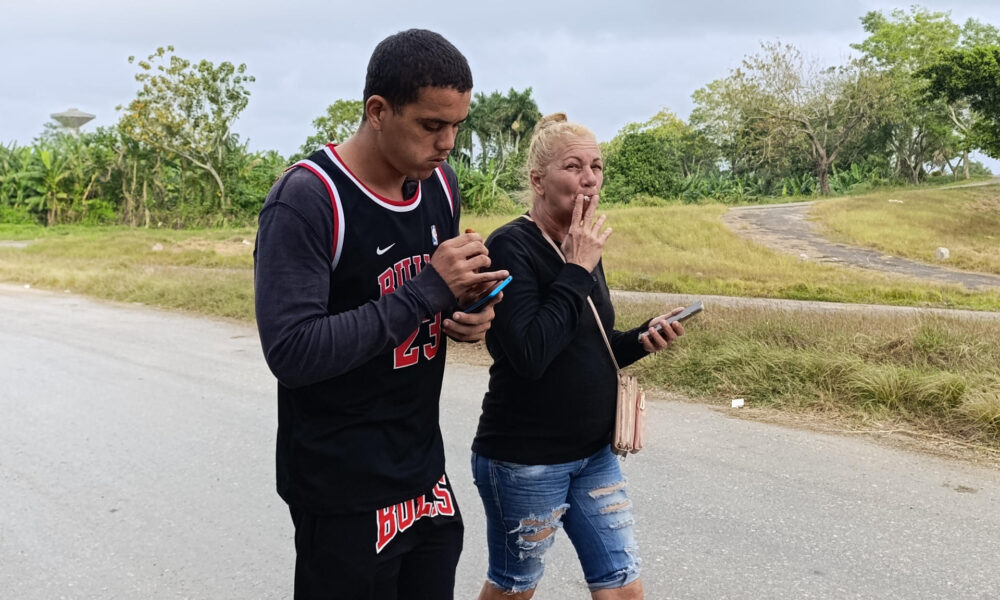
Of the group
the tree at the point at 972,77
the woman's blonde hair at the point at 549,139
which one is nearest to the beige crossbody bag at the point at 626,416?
the woman's blonde hair at the point at 549,139

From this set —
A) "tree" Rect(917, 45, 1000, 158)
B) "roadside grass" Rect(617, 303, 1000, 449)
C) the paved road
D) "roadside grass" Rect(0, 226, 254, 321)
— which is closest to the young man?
the paved road

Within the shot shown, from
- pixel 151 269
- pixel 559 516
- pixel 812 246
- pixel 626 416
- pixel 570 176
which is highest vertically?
pixel 570 176

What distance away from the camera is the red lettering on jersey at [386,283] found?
1.88m

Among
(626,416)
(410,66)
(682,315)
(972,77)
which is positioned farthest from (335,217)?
(972,77)

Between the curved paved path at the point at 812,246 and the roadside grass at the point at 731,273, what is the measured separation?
761 millimetres

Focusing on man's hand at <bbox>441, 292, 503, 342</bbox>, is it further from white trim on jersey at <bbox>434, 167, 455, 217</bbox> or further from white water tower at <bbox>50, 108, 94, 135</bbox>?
white water tower at <bbox>50, 108, 94, 135</bbox>

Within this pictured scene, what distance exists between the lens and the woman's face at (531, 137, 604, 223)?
2.58 metres

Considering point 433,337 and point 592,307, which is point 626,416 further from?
point 433,337

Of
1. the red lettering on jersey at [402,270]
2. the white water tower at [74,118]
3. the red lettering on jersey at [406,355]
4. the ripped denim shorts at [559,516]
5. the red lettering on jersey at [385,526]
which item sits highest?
the white water tower at [74,118]

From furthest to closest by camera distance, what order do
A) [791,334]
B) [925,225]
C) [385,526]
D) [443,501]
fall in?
[925,225]
[791,334]
[443,501]
[385,526]

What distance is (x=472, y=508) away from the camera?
4.75 meters

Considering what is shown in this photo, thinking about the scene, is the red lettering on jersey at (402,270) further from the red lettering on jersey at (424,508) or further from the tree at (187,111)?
the tree at (187,111)

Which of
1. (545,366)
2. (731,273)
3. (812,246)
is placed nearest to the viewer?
(545,366)

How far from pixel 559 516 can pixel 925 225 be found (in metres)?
25.3
